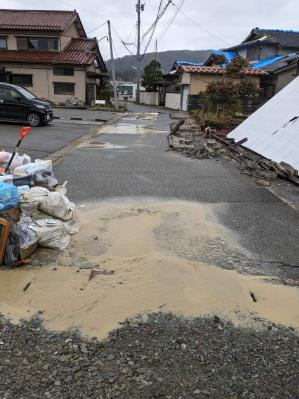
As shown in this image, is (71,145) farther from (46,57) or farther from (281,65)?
(46,57)

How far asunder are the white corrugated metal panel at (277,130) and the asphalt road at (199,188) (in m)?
1.10

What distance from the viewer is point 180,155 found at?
10578 millimetres

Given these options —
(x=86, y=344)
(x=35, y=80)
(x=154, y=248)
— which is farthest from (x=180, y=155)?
(x=35, y=80)

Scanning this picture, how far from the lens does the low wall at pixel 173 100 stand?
34219 millimetres

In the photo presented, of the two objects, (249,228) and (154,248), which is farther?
(249,228)

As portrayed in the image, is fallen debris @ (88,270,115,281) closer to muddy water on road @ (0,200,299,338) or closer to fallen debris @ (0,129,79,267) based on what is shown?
muddy water on road @ (0,200,299,338)

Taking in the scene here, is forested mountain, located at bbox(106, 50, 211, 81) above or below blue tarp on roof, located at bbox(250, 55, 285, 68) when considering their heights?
above

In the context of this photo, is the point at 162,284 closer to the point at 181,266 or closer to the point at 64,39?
the point at 181,266

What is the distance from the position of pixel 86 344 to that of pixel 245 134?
10.3 m

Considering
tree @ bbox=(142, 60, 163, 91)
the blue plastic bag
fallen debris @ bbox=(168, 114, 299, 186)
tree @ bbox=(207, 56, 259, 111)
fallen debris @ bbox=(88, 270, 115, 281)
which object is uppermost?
tree @ bbox=(142, 60, 163, 91)

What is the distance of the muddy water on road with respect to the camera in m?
3.00

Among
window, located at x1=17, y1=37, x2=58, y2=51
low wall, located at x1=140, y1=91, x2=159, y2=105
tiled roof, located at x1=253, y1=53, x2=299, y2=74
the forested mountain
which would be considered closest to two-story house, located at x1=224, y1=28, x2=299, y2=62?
tiled roof, located at x1=253, y1=53, x2=299, y2=74

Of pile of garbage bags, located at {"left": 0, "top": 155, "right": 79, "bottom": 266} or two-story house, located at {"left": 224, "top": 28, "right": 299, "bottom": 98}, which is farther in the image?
two-story house, located at {"left": 224, "top": 28, "right": 299, "bottom": 98}

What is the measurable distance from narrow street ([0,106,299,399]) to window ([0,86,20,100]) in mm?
10824
